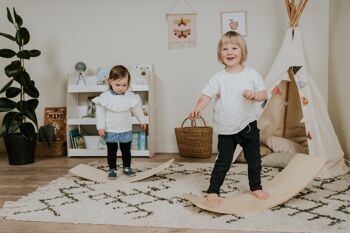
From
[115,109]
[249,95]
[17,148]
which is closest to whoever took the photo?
[249,95]

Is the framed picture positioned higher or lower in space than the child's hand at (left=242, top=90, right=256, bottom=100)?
higher

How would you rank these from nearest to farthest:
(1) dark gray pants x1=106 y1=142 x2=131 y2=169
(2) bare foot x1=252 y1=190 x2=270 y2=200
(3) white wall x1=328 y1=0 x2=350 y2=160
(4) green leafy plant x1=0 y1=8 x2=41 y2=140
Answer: (2) bare foot x1=252 y1=190 x2=270 y2=200, (1) dark gray pants x1=106 y1=142 x2=131 y2=169, (3) white wall x1=328 y1=0 x2=350 y2=160, (4) green leafy plant x1=0 y1=8 x2=41 y2=140

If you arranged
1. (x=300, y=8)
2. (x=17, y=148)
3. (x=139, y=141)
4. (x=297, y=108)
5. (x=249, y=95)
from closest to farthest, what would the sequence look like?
(x=249, y=95), (x=300, y=8), (x=17, y=148), (x=297, y=108), (x=139, y=141)

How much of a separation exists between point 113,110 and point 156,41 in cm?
137

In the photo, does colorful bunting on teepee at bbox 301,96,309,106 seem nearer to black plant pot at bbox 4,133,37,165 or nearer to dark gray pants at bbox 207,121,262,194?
dark gray pants at bbox 207,121,262,194

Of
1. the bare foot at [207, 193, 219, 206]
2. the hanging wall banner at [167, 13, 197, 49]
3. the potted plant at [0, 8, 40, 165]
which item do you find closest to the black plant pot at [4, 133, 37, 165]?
the potted plant at [0, 8, 40, 165]

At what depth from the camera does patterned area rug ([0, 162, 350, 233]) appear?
5.39ft

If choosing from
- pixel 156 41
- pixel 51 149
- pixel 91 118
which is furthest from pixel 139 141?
pixel 156 41

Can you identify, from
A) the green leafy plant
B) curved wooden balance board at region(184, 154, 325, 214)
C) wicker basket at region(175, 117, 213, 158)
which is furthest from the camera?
wicker basket at region(175, 117, 213, 158)

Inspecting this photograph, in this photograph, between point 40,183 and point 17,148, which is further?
point 17,148

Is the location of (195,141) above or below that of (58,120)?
below

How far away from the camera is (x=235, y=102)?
1.92m

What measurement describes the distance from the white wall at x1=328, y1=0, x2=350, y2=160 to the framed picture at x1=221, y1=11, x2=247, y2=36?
0.78m

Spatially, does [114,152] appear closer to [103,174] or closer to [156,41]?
[103,174]
